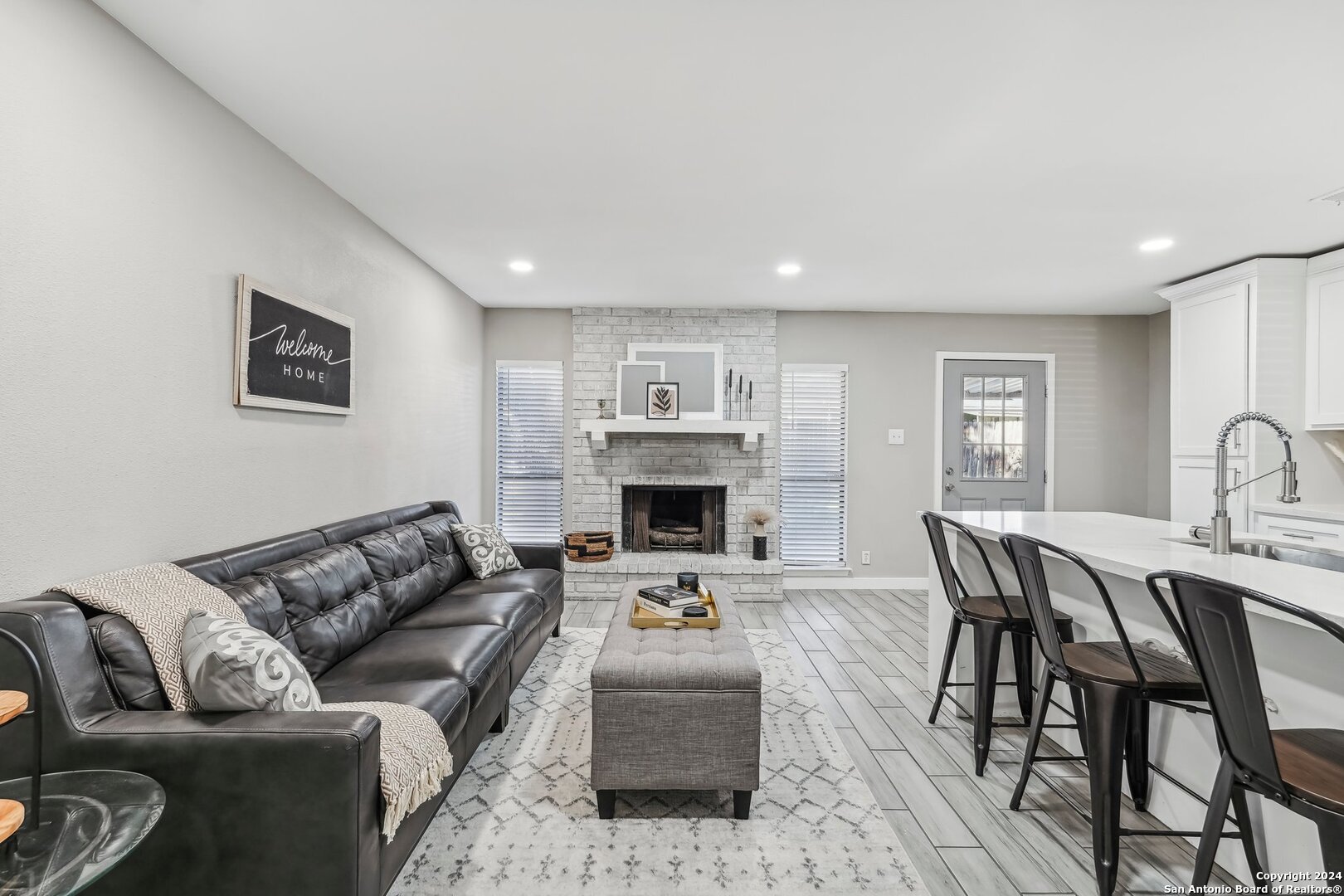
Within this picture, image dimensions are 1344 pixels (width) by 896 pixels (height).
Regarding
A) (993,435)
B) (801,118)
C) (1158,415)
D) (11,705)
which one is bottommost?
(11,705)

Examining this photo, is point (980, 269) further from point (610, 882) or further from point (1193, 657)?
point (610, 882)

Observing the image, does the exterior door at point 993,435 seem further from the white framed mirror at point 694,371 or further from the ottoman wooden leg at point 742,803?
the ottoman wooden leg at point 742,803

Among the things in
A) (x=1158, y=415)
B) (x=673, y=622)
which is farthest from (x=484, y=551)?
(x=1158, y=415)

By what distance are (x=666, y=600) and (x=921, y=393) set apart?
384cm

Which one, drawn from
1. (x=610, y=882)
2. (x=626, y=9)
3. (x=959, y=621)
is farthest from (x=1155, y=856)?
(x=626, y=9)

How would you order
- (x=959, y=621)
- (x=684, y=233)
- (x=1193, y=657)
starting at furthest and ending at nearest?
(x=684, y=233) < (x=959, y=621) < (x=1193, y=657)

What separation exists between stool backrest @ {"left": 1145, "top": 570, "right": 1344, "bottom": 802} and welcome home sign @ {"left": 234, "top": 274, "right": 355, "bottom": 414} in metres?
3.01

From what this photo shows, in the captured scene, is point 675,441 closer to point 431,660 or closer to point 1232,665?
point 431,660

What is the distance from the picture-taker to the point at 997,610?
8.37 feet

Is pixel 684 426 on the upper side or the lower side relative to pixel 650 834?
upper

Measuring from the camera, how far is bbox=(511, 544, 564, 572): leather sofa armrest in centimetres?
411

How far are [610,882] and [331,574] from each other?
160cm

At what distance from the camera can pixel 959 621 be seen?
271 cm

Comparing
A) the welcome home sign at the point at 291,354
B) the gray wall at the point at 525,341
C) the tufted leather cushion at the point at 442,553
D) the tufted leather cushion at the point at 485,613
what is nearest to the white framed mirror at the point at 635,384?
the gray wall at the point at 525,341
